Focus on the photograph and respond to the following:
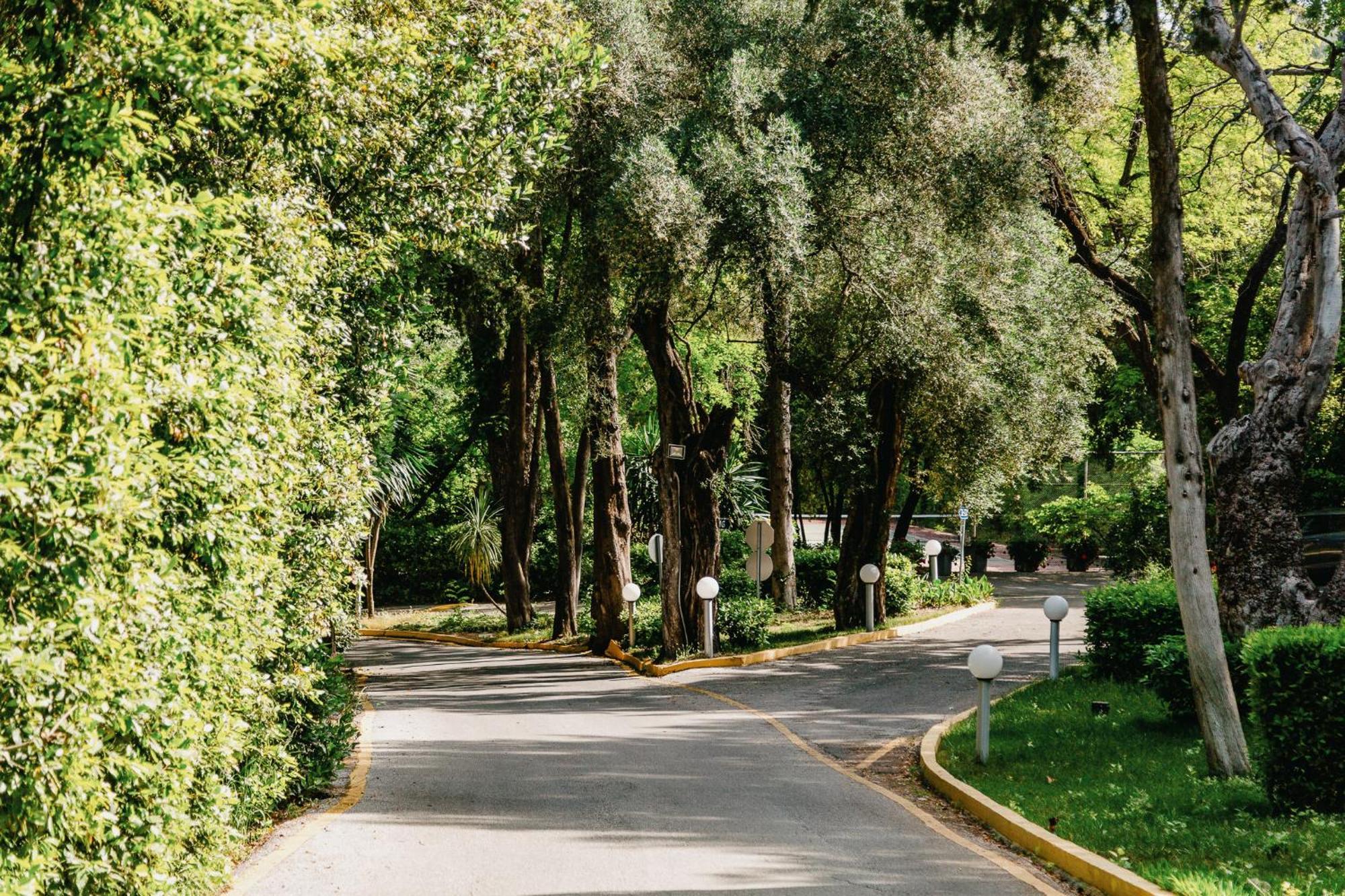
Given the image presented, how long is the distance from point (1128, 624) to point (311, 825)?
9.89 meters

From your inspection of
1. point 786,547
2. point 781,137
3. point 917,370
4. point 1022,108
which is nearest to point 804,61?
point 781,137

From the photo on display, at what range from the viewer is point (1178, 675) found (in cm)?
1152

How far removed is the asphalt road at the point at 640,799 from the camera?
294 inches

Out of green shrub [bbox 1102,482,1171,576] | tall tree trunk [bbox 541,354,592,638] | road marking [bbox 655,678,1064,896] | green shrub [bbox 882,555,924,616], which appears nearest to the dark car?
green shrub [bbox 1102,482,1171,576]

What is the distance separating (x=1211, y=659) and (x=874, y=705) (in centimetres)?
660

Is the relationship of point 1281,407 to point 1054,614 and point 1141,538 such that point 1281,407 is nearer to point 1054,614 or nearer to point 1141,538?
point 1054,614

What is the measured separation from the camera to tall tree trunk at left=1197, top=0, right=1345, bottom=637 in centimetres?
1222

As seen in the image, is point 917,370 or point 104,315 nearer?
point 104,315

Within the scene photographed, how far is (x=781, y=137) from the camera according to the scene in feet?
54.8

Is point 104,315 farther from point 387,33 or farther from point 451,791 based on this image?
point 451,791

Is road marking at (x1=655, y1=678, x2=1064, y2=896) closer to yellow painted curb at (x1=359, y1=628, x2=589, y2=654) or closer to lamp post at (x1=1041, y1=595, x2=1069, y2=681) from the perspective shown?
lamp post at (x1=1041, y1=595, x2=1069, y2=681)

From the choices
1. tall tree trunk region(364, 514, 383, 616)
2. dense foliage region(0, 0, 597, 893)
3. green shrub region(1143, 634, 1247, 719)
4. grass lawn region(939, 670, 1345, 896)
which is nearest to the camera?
dense foliage region(0, 0, 597, 893)

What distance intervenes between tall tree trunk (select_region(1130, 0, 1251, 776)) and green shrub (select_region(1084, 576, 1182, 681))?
3.99 m

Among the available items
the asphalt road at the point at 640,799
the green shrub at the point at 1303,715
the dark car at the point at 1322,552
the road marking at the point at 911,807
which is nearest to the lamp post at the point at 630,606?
the asphalt road at the point at 640,799
